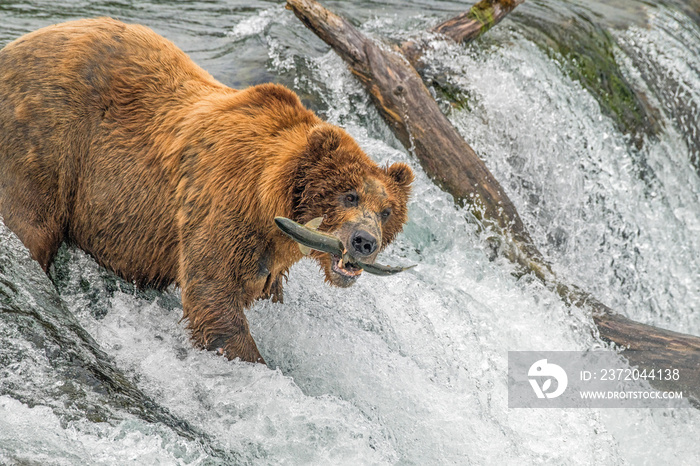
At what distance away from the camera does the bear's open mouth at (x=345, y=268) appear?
12.2 feet

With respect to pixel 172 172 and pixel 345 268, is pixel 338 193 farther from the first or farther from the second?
pixel 172 172

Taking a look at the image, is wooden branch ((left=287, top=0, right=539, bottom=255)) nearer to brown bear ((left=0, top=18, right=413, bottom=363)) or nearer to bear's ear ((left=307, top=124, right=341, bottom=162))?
brown bear ((left=0, top=18, right=413, bottom=363))

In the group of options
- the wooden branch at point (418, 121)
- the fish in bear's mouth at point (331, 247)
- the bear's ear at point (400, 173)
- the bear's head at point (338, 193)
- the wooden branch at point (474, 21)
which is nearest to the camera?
the fish in bear's mouth at point (331, 247)

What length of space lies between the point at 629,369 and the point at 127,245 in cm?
386

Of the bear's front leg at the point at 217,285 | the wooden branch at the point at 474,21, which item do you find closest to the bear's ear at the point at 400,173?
the bear's front leg at the point at 217,285

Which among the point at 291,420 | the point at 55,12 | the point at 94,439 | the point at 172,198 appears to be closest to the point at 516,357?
the point at 291,420

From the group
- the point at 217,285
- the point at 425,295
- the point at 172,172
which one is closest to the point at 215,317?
the point at 217,285

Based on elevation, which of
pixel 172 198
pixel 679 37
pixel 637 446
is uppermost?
pixel 679 37

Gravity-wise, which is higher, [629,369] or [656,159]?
[656,159]

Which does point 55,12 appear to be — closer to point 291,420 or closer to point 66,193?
point 66,193

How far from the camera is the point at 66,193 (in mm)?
4320

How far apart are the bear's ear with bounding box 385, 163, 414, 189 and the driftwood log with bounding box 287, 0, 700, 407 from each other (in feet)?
6.96

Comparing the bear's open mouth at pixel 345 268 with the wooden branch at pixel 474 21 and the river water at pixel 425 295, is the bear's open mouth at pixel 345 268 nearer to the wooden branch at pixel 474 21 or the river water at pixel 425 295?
the river water at pixel 425 295

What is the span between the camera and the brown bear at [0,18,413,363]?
3.77 meters
